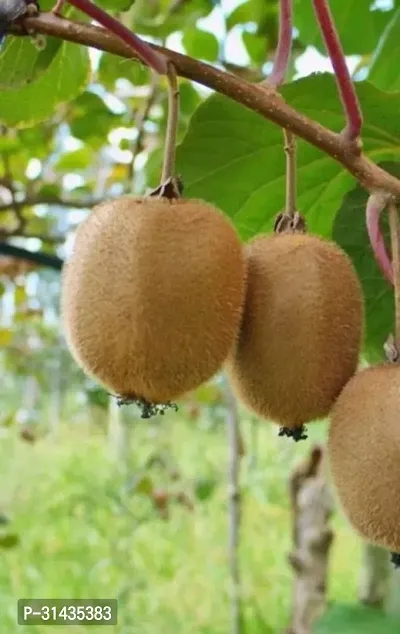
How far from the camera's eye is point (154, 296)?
1.95ft

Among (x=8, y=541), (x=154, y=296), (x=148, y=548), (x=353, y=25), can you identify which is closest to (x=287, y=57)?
(x=154, y=296)

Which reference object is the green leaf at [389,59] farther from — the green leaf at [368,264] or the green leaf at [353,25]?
the green leaf at [368,264]

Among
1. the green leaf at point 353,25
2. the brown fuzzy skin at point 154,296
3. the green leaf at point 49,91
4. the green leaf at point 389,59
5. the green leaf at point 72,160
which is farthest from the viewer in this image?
the green leaf at point 72,160

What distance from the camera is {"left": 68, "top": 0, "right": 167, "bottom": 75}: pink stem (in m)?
0.61

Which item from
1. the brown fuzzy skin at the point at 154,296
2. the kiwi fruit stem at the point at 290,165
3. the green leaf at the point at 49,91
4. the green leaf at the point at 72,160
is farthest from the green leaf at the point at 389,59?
the green leaf at the point at 72,160

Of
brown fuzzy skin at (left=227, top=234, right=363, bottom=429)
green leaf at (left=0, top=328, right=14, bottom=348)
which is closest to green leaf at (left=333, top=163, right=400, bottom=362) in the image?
brown fuzzy skin at (left=227, top=234, right=363, bottom=429)

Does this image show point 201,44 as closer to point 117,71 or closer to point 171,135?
point 117,71

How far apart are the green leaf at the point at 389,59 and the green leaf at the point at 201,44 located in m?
0.47

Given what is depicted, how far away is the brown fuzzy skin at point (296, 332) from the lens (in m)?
0.66

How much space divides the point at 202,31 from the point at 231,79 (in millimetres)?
986

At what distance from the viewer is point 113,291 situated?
606 millimetres

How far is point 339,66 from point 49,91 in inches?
17.4

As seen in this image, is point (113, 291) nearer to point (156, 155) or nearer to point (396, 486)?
point (396, 486)

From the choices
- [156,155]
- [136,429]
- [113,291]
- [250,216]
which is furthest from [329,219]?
[136,429]
